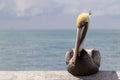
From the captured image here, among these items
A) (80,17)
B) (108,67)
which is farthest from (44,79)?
(108,67)

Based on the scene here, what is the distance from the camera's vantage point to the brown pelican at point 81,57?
6816mm

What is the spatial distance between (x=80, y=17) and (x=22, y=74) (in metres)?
1.35

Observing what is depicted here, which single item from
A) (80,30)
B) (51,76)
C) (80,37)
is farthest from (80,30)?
(51,76)

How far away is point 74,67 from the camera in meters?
6.94

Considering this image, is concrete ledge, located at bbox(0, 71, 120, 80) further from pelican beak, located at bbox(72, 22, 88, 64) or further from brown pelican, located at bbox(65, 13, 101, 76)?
pelican beak, located at bbox(72, 22, 88, 64)

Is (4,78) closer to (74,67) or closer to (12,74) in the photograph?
(12,74)

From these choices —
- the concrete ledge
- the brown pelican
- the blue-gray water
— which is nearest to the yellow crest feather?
the brown pelican

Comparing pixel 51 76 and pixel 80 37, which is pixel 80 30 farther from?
pixel 51 76

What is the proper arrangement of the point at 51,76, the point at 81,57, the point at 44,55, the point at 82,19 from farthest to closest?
the point at 44,55 < the point at 51,76 < the point at 81,57 < the point at 82,19

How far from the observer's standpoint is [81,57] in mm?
6918

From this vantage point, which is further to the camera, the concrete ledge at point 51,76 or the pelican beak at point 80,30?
the concrete ledge at point 51,76

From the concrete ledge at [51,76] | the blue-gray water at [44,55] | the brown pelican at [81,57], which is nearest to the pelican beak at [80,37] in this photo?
the brown pelican at [81,57]

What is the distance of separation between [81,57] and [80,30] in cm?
44

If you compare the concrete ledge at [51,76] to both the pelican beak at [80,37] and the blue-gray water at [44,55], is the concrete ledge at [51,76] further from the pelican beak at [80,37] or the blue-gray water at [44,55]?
the blue-gray water at [44,55]
